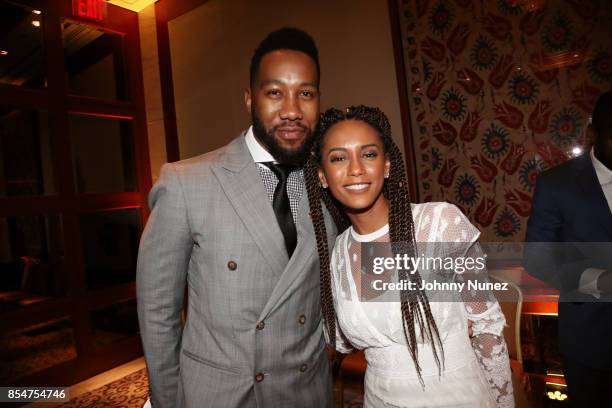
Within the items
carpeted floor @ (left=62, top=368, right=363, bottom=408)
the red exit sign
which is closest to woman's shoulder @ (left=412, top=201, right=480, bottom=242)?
carpeted floor @ (left=62, top=368, right=363, bottom=408)

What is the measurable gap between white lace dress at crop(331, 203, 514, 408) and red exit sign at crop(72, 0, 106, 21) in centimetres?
417

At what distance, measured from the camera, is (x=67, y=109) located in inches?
150

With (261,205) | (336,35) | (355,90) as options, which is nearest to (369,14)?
(336,35)

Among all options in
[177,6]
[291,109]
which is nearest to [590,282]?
[291,109]

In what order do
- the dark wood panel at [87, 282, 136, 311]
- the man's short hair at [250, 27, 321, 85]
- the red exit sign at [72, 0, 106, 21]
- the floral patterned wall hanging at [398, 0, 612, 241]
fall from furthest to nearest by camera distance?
the dark wood panel at [87, 282, 136, 311] < the red exit sign at [72, 0, 106, 21] < the floral patterned wall hanging at [398, 0, 612, 241] < the man's short hair at [250, 27, 321, 85]

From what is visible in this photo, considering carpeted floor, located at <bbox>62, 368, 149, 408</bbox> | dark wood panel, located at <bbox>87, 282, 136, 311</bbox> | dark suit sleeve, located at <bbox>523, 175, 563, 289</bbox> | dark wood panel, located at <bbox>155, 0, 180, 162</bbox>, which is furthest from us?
dark wood panel, located at <bbox>155, 0, 180, 162</bbox>

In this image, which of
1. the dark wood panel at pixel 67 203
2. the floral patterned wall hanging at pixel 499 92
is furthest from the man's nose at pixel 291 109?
the dark wood panel at pixel 67 203

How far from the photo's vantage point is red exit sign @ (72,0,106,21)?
386 centimetres

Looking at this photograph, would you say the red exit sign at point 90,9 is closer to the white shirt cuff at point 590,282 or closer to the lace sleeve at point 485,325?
the lace sleeve at point 485,325

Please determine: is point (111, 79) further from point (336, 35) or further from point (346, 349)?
point (346, 349)

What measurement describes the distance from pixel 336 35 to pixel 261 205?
2.55 metres

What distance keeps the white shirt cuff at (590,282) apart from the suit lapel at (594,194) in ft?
0.54

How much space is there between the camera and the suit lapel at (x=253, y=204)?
4.38ft

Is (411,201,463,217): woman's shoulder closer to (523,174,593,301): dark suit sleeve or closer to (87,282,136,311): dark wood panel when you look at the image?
(523,174,593,301): dark suit sleeve
